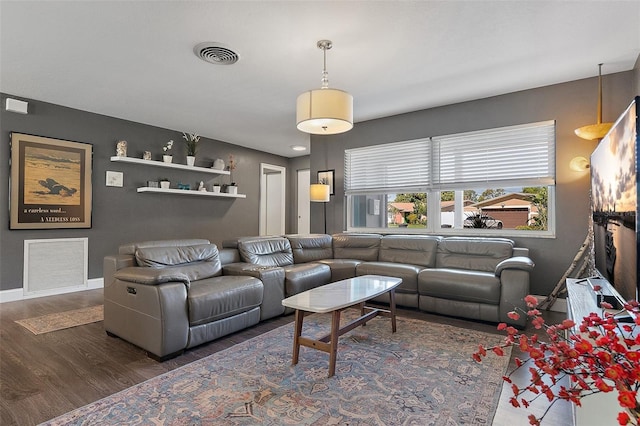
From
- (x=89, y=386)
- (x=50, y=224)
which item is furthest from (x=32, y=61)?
(x=89, y=386)

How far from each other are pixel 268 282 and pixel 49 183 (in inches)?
135

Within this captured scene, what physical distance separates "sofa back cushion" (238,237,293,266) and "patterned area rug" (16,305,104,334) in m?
1.62

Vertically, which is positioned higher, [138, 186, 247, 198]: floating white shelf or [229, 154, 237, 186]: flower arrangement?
[229, 154, 237, 186]: flower arrangement

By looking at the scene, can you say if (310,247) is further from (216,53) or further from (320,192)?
(216,53)

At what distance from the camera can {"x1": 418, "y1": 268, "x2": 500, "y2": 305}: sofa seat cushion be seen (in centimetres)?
329

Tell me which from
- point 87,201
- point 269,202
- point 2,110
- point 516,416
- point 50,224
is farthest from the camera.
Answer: point 269,202

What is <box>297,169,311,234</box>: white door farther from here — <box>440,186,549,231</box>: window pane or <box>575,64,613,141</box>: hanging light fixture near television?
<box>575,64,613,141</box>: hanging light fixture near television

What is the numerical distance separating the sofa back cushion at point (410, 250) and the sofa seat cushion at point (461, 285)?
22.2 inches

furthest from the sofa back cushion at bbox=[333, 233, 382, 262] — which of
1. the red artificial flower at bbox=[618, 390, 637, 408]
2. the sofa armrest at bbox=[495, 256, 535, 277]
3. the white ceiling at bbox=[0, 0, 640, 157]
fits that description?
the red artificial flower at bbox=[618, 390, 637, 408]

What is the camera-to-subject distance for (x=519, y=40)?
9.30 feet

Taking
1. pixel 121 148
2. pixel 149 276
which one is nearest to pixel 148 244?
pixel 149 276

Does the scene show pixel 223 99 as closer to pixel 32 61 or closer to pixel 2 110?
pixel 32 61

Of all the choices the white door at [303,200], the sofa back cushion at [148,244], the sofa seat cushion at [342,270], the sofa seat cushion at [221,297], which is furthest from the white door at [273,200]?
the sofa seat cushion at [221,297]

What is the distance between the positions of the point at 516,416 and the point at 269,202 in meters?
6.65
